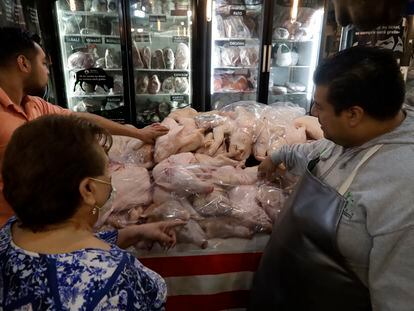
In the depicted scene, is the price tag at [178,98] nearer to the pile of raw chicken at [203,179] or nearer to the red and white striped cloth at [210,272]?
the pile of raw chicken at [203,179]

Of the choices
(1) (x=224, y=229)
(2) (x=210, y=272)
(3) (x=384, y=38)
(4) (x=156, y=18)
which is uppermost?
(4) (x=156, y=18)

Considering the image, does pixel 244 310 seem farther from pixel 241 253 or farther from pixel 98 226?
pixel 98 226

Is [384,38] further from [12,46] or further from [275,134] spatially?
[12,46]

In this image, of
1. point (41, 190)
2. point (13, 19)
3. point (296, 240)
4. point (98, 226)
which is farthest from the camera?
point (13, 19)

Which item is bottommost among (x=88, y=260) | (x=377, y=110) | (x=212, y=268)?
(x=212, y=268)

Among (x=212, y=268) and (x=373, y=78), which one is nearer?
(x=373, y=78)

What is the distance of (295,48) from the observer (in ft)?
13.8

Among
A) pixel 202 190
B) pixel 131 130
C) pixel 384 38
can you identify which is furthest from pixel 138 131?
pixel 384 38

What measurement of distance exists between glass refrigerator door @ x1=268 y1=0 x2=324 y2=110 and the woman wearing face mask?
11.8 ft

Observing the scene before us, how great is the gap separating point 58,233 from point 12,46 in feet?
3.59

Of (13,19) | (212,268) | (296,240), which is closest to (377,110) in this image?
(296,240)

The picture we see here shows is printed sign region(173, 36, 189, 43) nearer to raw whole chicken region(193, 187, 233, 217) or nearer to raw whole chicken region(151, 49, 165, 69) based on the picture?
raw whole chicken region(151, 49, 165, 69)

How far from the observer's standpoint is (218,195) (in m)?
1.44

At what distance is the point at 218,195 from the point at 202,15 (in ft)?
9.17
